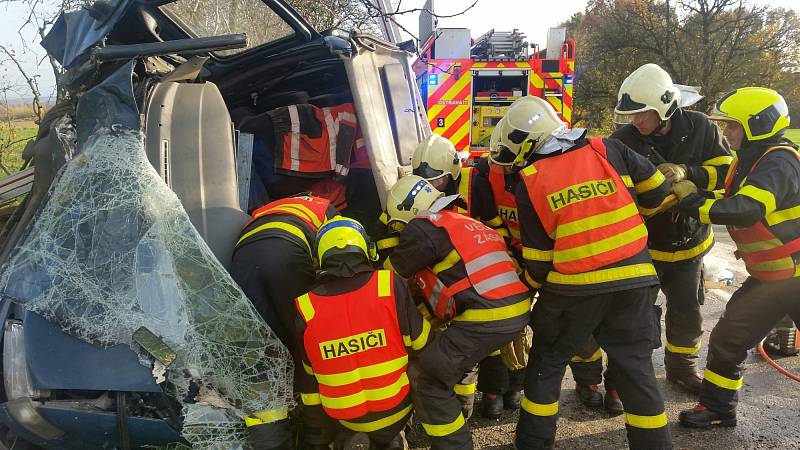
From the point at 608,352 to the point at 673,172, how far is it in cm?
112

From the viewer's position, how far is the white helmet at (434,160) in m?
3.31

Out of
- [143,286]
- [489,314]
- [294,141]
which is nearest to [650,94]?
[489,314]

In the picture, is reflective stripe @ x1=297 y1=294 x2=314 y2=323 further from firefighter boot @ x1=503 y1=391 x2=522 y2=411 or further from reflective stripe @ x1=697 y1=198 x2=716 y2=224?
reflective stripe @ x1=697 y1=198 x2=716 y2=224

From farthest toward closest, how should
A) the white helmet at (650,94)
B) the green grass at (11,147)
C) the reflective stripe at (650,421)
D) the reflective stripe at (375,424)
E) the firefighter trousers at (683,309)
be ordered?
1. the green grass at (11,147)
2. the firefighter trousers at (683,309)
3. the white helmet at (650,94)
4. the reflective stripe at (650,421)
5. the reflective stripe at (375,424)

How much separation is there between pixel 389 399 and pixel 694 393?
A: 6.94 ft

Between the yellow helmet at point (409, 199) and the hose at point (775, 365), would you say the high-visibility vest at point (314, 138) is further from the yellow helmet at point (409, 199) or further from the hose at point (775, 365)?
the hose at point (775, 365)

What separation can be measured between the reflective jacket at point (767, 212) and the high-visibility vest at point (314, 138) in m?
2.03

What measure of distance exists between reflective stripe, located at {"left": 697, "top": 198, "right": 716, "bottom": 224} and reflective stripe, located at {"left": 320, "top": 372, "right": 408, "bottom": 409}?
Result: 5.81 ft

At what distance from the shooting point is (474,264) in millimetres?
2586

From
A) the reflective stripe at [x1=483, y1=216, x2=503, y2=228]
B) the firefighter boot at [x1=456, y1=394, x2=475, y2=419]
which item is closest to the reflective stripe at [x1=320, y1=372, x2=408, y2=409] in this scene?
the firefighter boot at [x1=456, y1=394, x2=475, y2=419]

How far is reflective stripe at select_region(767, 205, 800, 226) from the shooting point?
9.27ft

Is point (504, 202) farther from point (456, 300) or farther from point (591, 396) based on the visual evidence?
point (591, 396)

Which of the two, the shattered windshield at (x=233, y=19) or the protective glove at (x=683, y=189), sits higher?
the shattered windshield at (x=233, y=19)

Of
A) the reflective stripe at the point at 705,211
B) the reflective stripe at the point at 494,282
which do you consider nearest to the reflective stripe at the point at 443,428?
the reflective stripe at the point at 494,282
